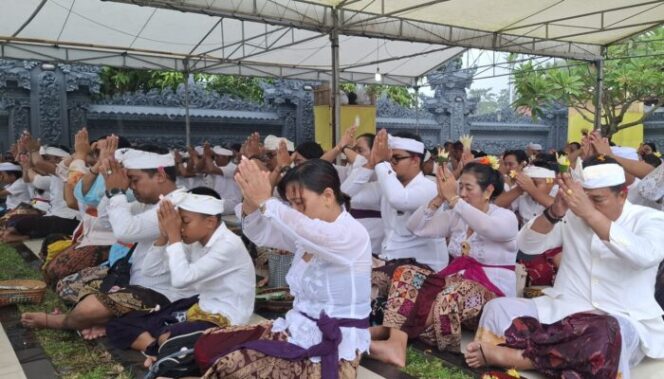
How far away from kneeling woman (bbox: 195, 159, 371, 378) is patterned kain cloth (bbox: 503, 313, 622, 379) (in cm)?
99

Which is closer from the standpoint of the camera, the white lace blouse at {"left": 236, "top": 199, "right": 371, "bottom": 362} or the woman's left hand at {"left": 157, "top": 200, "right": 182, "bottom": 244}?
the white lace blouse at {"left": 236, "top": 199, "right": 371, "bottom": 362}

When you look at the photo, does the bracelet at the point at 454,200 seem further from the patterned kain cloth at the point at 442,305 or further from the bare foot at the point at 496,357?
the bare foot at the point at 496,357

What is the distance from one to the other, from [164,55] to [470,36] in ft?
16.9

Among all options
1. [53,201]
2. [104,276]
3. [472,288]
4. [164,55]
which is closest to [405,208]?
[472,288]

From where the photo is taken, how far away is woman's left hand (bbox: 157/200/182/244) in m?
2.75

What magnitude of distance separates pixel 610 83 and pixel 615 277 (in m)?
11.5

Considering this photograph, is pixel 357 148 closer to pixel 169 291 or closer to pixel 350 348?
pixel 169 291

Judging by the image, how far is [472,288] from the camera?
3375 millimetres

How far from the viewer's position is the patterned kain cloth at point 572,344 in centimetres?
267

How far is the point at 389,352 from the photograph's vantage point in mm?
3121

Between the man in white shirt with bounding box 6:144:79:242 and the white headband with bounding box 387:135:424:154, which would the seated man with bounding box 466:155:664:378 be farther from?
the man in white shirt with bounding box 6:144:79:242

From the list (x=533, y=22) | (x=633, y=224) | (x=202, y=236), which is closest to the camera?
(x=633, y=224)

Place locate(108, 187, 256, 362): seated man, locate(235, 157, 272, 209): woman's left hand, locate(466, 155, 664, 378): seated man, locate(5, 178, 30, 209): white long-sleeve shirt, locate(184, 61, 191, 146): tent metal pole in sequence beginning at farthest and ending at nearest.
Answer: locate(184, 61, 191, 146): tent metal pole, locate(5, 178, 30, 209): white long-sleeve shirt, locate(108, 187, 256, 362): seated man, locate(466, 155, 664, 378): seated man, locate(235, 157, 272, 209): woman's left hand

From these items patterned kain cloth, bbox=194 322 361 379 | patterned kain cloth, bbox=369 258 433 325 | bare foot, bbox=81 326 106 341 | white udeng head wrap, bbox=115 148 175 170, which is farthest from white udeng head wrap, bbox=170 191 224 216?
patterned kain cloth, bbox=369 258 433 325
